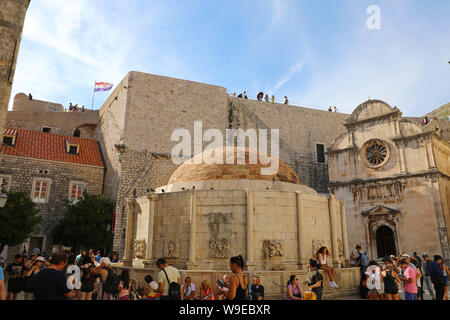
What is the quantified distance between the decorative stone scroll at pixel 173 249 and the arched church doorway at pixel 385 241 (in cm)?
1778

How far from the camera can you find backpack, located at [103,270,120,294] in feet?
18.9

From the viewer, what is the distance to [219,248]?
942 centimetres

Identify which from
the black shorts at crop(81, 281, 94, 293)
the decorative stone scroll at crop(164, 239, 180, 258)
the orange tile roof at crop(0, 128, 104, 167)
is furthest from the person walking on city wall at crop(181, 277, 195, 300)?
the orange tile roof at crop(0, 128, 104, 167)

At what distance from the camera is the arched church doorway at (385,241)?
21.9m

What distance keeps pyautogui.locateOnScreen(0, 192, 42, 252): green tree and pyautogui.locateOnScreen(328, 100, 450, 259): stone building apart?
20.8 meters

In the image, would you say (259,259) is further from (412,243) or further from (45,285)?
(412,243)

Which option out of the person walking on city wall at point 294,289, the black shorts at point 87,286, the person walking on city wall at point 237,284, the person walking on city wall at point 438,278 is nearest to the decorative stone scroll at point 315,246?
the person walking on city wall at point 438,278

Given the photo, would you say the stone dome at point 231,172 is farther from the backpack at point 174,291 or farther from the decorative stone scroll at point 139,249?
the backpack at point 174,291

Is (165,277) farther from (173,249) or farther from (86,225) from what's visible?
(86,225)

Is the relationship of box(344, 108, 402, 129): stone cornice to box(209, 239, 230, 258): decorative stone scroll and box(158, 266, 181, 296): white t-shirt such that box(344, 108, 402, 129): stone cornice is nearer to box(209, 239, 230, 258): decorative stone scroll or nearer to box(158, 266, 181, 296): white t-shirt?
box(209, 239, 230, 258): decorative stone scroll

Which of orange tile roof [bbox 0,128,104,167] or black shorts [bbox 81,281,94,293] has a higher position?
orange tile roof [bbox 0,128,104,167]

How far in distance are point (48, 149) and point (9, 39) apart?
13885 mm
